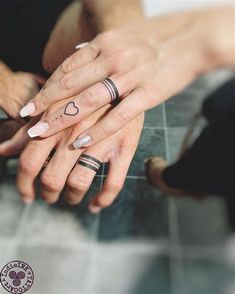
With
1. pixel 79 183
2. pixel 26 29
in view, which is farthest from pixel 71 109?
pixel 26 29

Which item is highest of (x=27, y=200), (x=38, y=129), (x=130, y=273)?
(x=38, y=129)

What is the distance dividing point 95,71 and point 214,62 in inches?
7.3

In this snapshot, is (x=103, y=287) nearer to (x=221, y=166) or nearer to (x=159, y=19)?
(x=221, y=166)

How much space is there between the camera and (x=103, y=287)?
566 mm

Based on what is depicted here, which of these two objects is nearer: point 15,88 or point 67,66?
point 67,66

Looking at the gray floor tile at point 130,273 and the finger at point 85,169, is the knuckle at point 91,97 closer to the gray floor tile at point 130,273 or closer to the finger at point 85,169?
the finger at point 85,169

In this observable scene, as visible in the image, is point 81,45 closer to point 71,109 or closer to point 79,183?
point 71,109

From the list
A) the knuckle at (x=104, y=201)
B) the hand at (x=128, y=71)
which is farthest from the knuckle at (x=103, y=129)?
the knuckle at (x=104, y=201)

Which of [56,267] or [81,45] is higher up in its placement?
[81,45]

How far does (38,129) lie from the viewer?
22.3 inches

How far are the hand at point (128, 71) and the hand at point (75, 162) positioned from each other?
0.02 meters

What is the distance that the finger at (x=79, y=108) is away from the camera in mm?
549

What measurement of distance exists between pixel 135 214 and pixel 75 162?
0.12 metres

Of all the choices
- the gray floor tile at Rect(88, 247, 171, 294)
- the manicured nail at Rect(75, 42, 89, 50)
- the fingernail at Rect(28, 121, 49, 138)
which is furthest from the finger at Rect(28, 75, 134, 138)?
the gray floor tile at Rect(88, 247, 171, 294)
